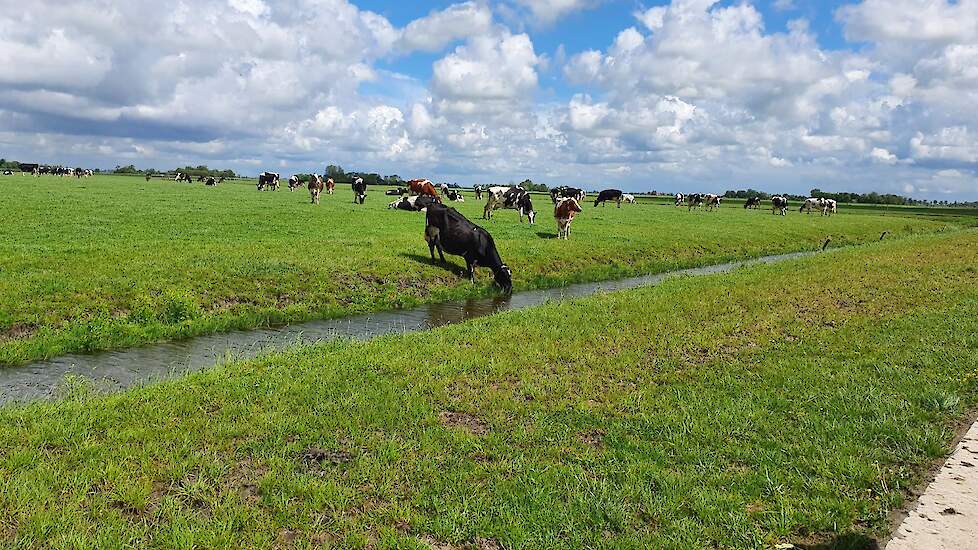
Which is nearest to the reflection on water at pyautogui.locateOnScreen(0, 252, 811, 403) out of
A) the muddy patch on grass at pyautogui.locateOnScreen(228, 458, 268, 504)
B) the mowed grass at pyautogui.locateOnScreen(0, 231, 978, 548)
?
the mowed grass at pyautogui.locateOnScreen(0, 231, 978, 548)

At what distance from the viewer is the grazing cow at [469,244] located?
19.3m

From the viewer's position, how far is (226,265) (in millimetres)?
16125

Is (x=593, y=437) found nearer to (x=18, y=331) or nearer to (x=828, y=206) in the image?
(x=18, y=331)

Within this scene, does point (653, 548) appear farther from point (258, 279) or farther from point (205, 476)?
point (258, 279)

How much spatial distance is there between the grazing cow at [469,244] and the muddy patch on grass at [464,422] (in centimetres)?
1184

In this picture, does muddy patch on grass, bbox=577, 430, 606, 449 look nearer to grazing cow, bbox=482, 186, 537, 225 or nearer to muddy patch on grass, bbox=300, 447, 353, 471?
muddy patch on grass, bbox=300, 447, 353, 471

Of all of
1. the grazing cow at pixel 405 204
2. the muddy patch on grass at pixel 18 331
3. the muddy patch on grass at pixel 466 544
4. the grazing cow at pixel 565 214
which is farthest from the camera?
the grazing cow at pixel 405 204

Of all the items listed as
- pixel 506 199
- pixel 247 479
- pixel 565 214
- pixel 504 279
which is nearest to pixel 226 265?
pixel 504 279

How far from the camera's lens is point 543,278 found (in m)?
21.2

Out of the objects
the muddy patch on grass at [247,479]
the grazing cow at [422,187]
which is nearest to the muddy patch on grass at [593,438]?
the muddy patch on grass at [247,479]

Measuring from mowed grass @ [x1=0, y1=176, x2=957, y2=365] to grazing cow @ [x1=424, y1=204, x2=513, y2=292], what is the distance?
1.91 ft

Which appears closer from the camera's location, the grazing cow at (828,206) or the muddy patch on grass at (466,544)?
the muddy patch on grass at (466,544)

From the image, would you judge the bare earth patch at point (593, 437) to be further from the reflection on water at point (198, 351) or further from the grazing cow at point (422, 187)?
the grazing cow at point (422, 187)

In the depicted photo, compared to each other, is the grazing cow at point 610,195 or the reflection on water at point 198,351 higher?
the grazing cow at point 610,195
